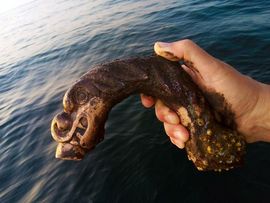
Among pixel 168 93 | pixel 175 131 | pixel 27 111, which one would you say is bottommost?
pixel 27 111

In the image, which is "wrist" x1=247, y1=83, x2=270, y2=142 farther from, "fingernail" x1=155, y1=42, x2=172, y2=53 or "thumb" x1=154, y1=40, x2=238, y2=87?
"fingernail" x1=155, y1=42, x2=172, y2=53

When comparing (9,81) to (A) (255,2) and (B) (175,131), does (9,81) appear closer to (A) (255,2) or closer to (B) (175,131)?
(A) (255,2)

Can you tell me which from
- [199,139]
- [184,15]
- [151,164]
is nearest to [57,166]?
[151,164]

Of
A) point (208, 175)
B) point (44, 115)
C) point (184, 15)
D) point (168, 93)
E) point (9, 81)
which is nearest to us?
point (168, 93)

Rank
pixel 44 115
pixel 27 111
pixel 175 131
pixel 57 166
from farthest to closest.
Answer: pixel 27 111 → pixel 44 115 → pixel 57 166 → pixel 175 131

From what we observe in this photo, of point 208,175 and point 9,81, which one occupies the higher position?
point 208,175

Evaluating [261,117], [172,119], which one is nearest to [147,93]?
[172,119]

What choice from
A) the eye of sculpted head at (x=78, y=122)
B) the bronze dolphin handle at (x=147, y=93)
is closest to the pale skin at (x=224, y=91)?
the bronze dolphin handle at (x=147, y=93)
